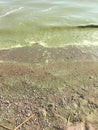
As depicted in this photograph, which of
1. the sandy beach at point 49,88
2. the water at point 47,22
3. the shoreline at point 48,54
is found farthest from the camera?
the water at point 47,22

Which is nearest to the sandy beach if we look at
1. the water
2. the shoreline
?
the shoreline

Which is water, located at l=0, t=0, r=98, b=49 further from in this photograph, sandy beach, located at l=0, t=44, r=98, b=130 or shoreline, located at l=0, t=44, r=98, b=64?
sandy beach, located at l=0, t=44, r=98, b=130

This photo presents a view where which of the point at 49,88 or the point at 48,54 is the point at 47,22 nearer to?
the point at 48,54

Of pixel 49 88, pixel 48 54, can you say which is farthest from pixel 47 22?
pixel 49 88

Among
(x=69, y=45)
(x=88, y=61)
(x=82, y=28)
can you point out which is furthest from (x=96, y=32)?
(x=88, y=61)

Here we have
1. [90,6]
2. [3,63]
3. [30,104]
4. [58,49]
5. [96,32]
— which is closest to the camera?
[30,104]

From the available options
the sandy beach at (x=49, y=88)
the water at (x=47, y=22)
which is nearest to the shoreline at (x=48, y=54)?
the sandy beach at (x=49, y=88)

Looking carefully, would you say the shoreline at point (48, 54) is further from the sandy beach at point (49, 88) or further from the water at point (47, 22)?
the water at point (47, 22)

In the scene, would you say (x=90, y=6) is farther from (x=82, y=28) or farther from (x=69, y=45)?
(x=69, y=45)
